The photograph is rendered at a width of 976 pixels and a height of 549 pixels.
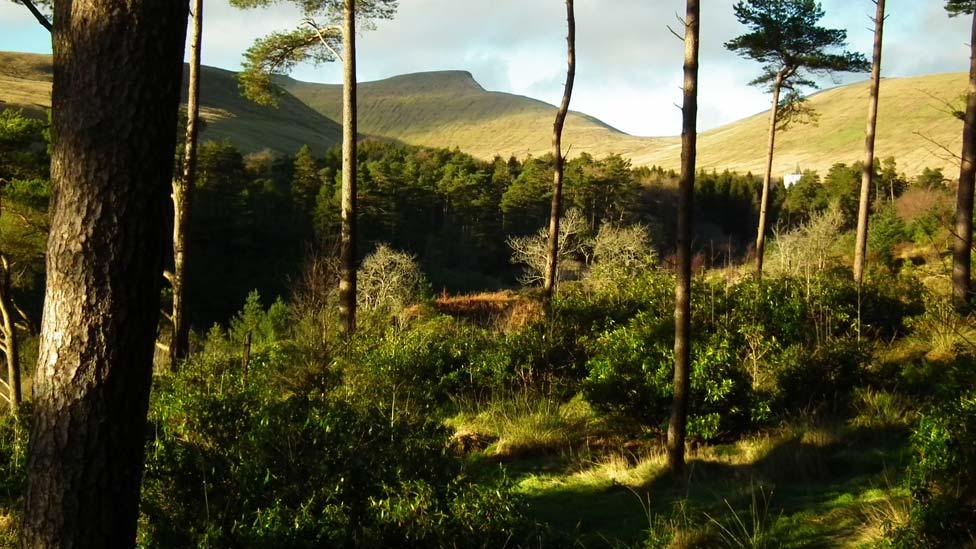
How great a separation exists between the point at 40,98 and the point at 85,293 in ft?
300

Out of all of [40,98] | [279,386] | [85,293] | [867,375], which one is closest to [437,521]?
[85,293]

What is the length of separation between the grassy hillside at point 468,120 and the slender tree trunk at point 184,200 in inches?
4733

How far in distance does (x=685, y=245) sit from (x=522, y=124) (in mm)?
153130

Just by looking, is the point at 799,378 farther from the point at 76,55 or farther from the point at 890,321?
the point at 76,55

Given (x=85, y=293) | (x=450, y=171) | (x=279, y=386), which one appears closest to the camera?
(x=85, y=293)

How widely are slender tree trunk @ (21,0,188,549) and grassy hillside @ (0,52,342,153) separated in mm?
77074

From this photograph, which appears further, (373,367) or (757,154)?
(757,154)

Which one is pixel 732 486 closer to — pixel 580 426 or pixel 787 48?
pixel 580 426

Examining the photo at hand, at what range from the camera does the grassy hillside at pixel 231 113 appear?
280ft

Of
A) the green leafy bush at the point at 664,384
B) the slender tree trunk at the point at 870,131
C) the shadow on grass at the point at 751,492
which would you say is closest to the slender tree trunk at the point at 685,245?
the shadow on grass at the point at 751,492

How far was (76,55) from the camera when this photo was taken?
10.2ft

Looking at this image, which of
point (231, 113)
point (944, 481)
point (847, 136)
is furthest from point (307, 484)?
point (847, 136)

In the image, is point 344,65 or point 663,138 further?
point 663,138

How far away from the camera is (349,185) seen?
13000 millimetres
